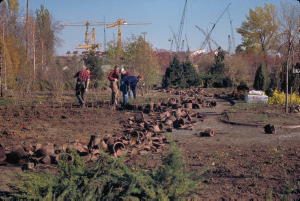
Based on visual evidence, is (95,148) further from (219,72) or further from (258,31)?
(258,31)

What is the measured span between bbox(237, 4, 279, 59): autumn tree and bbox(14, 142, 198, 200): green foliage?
4979 centimetres

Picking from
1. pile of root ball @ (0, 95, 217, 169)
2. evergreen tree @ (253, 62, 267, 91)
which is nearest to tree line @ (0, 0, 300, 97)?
evergreen tree @ (253, 62, 267, 91)

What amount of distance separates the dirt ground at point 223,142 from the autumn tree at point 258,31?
38.6 m

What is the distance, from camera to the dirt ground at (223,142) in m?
5.32

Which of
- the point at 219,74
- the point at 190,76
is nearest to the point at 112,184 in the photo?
the point at 190,76

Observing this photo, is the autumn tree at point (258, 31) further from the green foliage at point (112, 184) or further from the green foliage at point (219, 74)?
the green foliage at point (112, 184)

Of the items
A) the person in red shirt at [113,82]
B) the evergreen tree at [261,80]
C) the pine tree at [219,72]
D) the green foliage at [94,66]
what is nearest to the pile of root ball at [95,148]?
the person in red shirt at [113,82]

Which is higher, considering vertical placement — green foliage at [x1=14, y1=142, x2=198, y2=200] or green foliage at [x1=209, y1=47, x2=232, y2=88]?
green foliage at [x1=209, y1=47, x2=232, y2=88]

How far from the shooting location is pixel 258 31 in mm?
52969

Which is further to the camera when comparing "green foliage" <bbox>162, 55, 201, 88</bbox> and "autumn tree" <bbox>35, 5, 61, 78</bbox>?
"autumn tree" <bbox>35, 5, 61, 78</bbox>

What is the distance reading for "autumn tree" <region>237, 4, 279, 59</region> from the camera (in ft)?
170

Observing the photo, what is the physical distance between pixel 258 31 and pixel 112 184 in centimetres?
5254

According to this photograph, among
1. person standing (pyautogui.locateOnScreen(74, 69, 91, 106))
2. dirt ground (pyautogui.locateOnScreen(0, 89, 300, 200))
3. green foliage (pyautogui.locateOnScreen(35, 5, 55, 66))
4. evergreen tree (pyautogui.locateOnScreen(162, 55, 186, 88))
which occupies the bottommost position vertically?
dirt ground (pyautogui.locateOnScreen(0, 89, 300, 200))

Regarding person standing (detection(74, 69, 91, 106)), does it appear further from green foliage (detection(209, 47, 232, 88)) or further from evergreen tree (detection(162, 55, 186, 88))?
green foliage (detection(209, 47, 232, 88))
